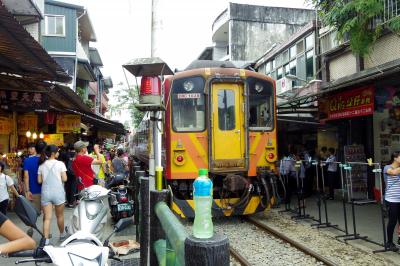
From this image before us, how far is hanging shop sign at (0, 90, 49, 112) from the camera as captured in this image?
9.02 metres

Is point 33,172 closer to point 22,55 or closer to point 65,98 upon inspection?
point 22,55

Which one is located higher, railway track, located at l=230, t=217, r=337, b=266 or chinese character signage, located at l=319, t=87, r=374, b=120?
chinese character signage, located at l=319, t=87, r=374, b=120

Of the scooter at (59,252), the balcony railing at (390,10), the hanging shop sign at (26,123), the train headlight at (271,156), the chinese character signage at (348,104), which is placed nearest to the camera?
the scooter at (59,252)

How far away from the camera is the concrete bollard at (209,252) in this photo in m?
1.49

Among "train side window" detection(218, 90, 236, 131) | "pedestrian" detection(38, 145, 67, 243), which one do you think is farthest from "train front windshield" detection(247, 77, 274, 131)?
"pedestrian" detection(38, 145, 67, 243)

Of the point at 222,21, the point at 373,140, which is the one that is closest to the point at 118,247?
the point at 373,140

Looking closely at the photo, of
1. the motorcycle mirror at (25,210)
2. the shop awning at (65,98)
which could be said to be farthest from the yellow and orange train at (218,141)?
the motorcycle mirror at (25,210)

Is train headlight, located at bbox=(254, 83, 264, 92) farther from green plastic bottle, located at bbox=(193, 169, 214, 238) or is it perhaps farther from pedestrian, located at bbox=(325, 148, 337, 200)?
green plastic bottle, located at bbox=(193, 169, 214, 238)

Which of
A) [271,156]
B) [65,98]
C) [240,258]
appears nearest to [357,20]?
[271,156]

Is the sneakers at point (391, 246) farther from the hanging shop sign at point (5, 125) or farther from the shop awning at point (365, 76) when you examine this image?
the hanging shop sign at point (5, 125)

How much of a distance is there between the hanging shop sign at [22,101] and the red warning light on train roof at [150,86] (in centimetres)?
380

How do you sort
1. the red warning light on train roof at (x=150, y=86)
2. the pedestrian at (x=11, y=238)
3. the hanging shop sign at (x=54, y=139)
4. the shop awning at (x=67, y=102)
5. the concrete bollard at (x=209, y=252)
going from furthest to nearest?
the hanging shop sign at (x=54, y=139) → the shop awning at (x=67, y=102) → the red warning light on train roof at (x=150, y=86) → the pedestrian at (x=11, y=238) → the concrete bollard at (x=209, y=252)

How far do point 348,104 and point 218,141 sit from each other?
3658mm

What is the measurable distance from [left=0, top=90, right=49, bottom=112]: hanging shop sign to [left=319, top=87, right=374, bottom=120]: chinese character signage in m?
7.15
